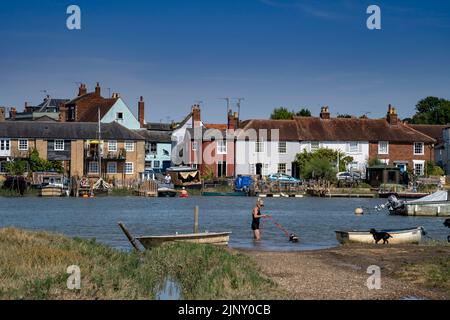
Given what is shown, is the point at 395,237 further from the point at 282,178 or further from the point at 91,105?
the point at 91,105

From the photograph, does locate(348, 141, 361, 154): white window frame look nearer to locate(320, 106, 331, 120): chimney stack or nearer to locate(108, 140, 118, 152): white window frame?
locate(320, 106, 331, 120): chimney stack

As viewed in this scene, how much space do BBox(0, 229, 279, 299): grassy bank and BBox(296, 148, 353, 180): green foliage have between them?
64213 mm

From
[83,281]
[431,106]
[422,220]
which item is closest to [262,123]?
[422,220]

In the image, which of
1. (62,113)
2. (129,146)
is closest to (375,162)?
(129,146)

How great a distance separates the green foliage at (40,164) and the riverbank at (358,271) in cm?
6445

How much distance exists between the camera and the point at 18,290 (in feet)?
68.0

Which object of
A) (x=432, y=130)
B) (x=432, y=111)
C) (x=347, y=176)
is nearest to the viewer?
(x=347, y=176)

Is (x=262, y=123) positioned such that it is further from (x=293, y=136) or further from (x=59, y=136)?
(x=59, y=136)

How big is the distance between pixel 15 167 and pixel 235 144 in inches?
1019

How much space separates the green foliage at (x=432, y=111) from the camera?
152375 mm

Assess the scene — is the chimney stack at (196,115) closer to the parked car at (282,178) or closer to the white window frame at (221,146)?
the white window frame at (221,146)

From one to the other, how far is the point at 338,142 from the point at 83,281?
269ft

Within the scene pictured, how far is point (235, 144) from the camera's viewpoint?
335 feet

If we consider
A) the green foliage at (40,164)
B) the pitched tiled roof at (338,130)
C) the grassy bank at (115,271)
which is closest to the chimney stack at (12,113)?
the green foliage at (40,164)
